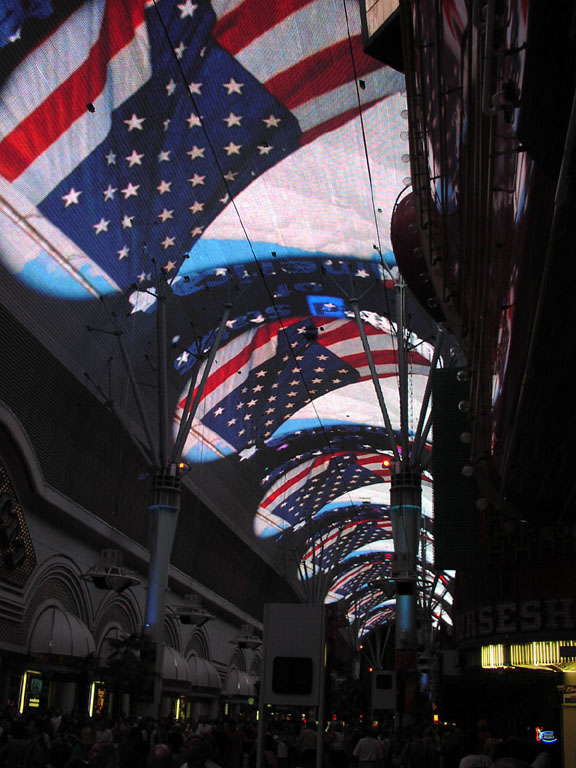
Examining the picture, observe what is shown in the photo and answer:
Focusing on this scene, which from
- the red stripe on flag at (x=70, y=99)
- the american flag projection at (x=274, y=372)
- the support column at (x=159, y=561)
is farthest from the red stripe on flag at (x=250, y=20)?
the american flag projection at (x=274, y=372)

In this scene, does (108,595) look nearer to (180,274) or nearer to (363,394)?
(180,274)

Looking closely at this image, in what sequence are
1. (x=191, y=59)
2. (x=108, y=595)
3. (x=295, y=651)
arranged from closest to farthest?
(x=295, y=651) < (x=191, y=59) < (x=108, y=595)

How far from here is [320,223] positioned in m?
27.0

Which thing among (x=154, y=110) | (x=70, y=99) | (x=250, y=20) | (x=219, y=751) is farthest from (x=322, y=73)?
(x=219, y=751)

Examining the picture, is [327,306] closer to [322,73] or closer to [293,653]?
[322,73]

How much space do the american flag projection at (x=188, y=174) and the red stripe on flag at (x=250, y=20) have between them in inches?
1.3

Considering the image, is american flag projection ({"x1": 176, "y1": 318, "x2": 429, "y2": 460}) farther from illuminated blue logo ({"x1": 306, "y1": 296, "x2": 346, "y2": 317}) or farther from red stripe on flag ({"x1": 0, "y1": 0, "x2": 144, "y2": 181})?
red stripe on flag ({"x1": 0, "y1": 0, "x2": 144, "y2": 181})

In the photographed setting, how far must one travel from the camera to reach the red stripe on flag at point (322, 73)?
2084cm

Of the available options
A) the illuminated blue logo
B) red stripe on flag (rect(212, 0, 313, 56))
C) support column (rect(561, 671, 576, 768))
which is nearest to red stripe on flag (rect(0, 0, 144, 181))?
red stripe on flag (rect(212, 0, 313, 56))

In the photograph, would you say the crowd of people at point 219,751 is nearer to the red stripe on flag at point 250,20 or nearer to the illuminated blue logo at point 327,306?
the red stripe on flag at point 250,20

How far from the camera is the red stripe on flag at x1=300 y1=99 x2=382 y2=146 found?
2231 centimetres

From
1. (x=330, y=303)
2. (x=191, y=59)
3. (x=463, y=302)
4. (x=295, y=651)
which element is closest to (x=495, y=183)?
(x=463, y=302)

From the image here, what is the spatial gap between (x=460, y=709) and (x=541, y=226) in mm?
42363

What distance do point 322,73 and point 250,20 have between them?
2311 millimetres
